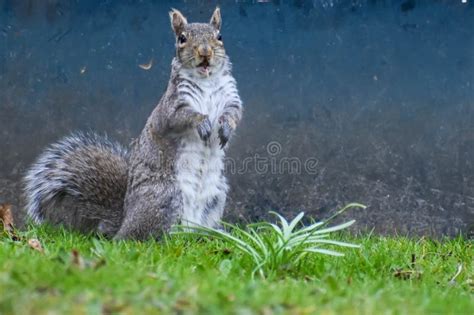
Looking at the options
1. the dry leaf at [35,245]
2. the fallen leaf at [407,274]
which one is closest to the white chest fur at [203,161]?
the dry leaf at [35,245]

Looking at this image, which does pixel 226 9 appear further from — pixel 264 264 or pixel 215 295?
pixel 215 295

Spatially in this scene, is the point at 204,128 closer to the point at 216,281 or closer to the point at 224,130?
the point at 224,130

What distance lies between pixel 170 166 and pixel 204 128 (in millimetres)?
276

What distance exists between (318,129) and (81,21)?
4.87 feet

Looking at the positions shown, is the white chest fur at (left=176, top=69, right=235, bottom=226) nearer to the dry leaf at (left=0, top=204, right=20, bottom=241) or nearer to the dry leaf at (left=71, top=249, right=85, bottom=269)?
the dry leaf at (left=0, top=204, right=20, bottom=241)

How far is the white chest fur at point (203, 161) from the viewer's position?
4.79m

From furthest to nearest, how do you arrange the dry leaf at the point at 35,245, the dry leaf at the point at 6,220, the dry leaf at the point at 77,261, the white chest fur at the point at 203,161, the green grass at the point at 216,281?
the white chest fur at the point at 203,161
the dry leaf at the point at 6,220
the dry leaf at the point at 35,245
the dry leaf at the point at 77,261
the green grass at the point at 216,281

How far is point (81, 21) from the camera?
5.34 m

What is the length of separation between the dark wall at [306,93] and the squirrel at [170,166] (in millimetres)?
360

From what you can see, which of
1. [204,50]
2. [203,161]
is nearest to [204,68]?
[204,50]

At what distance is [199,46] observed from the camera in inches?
184

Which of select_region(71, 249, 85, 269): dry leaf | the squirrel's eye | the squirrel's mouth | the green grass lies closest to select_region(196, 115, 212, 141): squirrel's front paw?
the squirrel's mouth

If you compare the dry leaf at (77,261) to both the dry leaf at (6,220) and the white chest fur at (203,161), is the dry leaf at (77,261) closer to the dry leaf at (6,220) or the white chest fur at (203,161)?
the dry leaf at (6,220)

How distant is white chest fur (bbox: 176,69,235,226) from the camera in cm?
479
